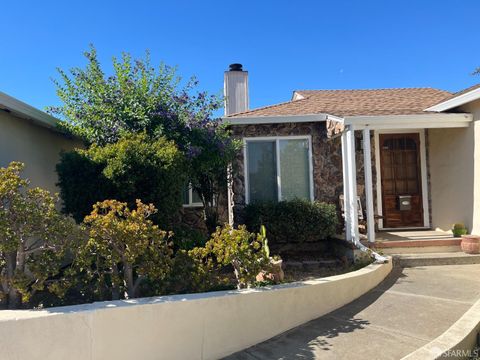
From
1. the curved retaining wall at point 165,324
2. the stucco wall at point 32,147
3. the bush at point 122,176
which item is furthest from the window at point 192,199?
the curved retaining wall at point 165,324

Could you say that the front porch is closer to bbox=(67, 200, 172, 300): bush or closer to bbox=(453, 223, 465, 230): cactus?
bbox=(453, 223, 465, 230): cactus

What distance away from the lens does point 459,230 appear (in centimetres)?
771

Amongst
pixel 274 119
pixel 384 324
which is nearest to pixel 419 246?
pixel 384 324

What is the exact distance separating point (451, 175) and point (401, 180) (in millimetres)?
1203

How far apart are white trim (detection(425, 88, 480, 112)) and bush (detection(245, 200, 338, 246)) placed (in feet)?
10.7

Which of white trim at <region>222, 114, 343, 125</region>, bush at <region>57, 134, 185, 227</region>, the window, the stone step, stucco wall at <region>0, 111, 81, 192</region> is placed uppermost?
white trim at <region>222, 114, 343, 125</region>

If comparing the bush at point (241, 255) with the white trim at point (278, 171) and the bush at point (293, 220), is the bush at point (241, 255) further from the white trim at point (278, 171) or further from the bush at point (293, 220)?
the white trim at point (278, 171)

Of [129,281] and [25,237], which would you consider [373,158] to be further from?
[25,237]

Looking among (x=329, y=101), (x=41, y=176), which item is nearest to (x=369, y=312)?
(x=41, y=176)

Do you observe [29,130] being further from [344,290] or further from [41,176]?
[344,290]

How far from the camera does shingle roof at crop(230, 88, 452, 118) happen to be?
8539 millimetres

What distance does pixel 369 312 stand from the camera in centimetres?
482

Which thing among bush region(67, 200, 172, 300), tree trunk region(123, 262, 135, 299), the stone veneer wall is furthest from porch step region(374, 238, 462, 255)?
tree trunk region(123, 262, 135, 299)

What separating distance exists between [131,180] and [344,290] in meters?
3.41
